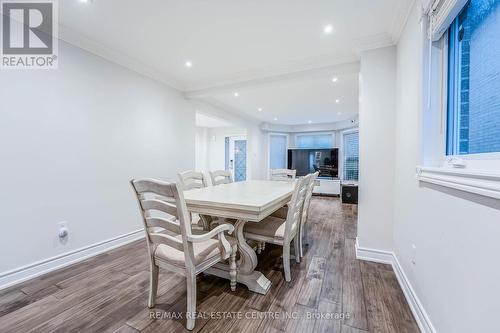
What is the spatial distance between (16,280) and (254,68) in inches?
134

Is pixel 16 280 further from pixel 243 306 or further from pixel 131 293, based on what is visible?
pixel 243 306

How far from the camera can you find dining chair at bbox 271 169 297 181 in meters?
3.55

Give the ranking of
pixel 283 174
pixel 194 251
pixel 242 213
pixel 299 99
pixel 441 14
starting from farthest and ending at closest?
pixel 299 99, pixel 283 174, pixel 242 213, pixel 194 251, pixel 441 14

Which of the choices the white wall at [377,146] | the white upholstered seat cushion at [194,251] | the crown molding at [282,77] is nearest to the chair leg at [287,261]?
the white upholstered seat cushion at [194,251]

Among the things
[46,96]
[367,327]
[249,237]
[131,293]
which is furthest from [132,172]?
[367,327]

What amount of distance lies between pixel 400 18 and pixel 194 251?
2.63 metres

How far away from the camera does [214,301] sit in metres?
1.60

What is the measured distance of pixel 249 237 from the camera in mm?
1939

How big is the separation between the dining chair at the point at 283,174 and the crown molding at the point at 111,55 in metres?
2.23

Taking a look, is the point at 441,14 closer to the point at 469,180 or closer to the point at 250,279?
the point at 469,180

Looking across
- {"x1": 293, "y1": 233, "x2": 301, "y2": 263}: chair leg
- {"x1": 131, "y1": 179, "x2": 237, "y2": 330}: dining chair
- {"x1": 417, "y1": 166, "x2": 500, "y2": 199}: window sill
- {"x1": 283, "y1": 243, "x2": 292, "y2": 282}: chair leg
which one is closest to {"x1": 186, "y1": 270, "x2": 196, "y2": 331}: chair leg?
{"x1": 131, "y1": 179, "x2": 237, "y2": 330}: dining chair

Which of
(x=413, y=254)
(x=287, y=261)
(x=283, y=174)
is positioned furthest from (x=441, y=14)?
(x=283, y=174)

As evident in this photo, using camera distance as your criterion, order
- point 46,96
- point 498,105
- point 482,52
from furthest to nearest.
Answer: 1. point 46,96
2. point 482,52
3. point 498,105

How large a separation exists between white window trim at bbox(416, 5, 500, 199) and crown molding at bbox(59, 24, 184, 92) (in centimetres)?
314
